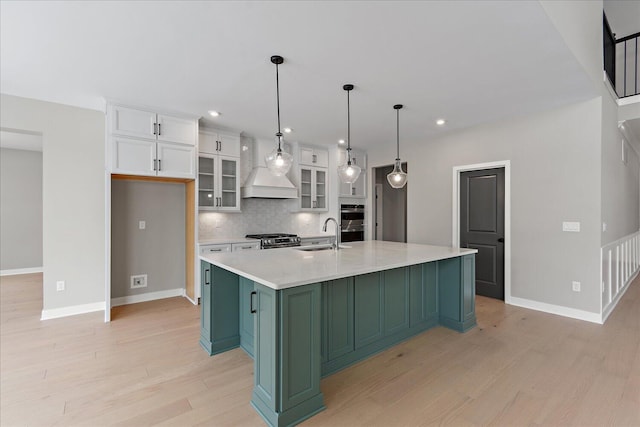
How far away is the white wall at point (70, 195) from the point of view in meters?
3.63

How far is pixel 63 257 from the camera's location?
12.3 ft

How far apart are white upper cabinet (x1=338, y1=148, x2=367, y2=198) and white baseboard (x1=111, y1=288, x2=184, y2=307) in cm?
331

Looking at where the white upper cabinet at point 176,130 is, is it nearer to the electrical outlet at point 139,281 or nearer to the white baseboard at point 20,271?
the electrical outlet at point 139,281

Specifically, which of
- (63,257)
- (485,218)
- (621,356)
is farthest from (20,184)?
(621,356)

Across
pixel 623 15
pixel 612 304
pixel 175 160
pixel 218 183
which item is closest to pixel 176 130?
pixel 175 160

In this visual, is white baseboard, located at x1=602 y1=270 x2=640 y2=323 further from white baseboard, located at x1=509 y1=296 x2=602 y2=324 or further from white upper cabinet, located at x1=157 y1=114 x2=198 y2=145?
white upper cabinet, located at x1=157 y1=114 x2=198 y2=145

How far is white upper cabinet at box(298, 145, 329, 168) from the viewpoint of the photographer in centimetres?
564

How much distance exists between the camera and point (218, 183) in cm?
471

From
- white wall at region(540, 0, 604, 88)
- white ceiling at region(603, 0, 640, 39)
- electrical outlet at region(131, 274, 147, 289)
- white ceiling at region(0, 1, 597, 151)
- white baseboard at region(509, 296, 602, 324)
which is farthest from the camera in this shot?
white ceiling at region(603, 0, 640, 39)

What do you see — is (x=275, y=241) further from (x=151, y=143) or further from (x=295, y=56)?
(x=295, y=56)

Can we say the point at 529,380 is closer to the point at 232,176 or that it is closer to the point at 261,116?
the point at 261,116

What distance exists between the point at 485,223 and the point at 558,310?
1378 millimetres

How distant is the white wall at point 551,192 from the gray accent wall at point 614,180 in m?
0.18

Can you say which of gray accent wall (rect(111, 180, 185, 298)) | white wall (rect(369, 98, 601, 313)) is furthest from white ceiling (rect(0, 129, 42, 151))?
white wall (rect(369, 98, 601, 313))
